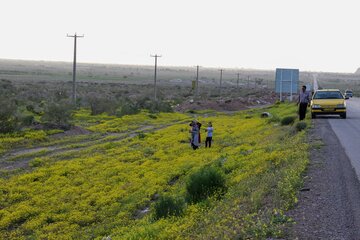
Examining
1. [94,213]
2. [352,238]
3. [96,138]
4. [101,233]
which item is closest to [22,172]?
[94,213]

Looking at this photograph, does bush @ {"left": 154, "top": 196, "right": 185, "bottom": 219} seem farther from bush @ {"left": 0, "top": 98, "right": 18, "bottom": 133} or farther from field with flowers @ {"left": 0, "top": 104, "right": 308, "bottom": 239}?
bush @ {"left": 0, "top": 98, "right": 18, "bottom": 133}

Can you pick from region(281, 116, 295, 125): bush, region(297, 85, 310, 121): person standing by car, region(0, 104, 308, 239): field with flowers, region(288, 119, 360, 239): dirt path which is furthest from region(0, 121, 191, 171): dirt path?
region(288, 119, 360, 239): dirt path

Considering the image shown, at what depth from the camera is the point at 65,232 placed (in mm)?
13562

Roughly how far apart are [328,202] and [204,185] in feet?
16.3

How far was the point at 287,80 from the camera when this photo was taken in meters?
56.0

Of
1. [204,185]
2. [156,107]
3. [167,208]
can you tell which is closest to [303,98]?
[204,185]

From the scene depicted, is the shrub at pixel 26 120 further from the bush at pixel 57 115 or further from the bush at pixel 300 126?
the bush at pixel 300 126

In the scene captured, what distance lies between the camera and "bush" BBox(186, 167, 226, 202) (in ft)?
46.0

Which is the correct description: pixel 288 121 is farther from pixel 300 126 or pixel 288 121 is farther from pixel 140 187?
pixel 140 187

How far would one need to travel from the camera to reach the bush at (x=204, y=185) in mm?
14016

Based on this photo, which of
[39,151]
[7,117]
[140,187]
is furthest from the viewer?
[7,117]

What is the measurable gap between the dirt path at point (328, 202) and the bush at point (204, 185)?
8.16 ft

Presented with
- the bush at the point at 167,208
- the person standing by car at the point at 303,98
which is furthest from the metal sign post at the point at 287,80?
the bush at the point at 167,208

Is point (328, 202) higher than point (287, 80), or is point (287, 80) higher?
point (287, 80)
